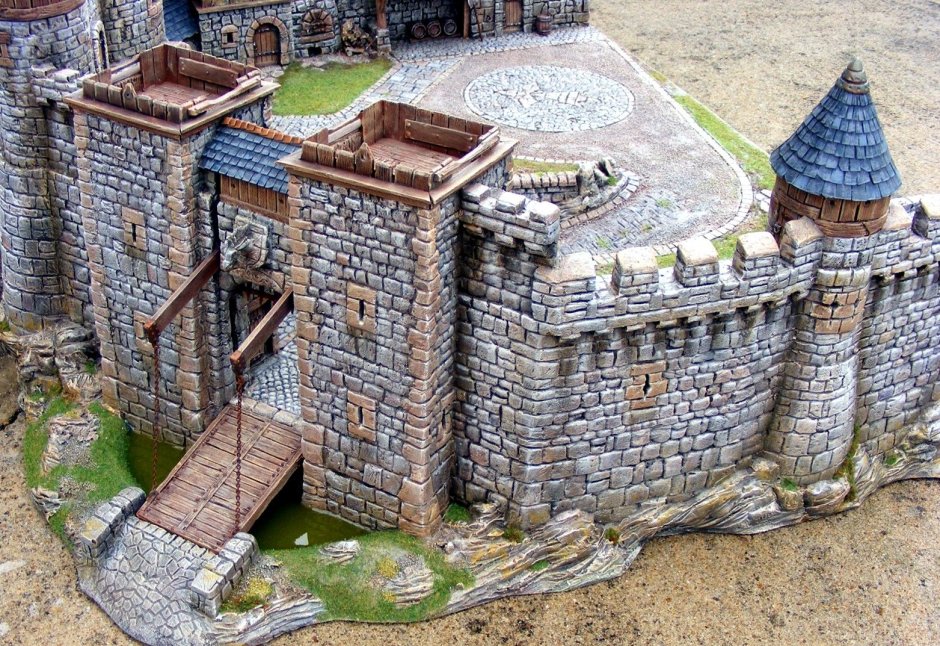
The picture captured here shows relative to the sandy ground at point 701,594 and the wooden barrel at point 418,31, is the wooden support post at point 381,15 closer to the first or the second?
the wooden barrel at point 418,31

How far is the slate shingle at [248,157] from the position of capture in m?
18.4

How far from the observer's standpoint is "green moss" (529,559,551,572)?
19.2m

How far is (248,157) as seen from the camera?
1861 centimetres

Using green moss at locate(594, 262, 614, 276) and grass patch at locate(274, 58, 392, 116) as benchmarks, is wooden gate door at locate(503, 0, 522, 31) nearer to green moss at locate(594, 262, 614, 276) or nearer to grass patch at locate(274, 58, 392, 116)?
grass patch at locate(274, 58, 392, 116)

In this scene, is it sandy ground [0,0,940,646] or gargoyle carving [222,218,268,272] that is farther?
gargoyle carving [222,218,268,272]

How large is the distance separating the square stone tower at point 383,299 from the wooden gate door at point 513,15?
15.7 meters

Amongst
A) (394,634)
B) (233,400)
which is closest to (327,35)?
(233,400)

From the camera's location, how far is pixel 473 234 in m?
17.2

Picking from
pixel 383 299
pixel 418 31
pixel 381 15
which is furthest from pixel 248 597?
pixel 418 31

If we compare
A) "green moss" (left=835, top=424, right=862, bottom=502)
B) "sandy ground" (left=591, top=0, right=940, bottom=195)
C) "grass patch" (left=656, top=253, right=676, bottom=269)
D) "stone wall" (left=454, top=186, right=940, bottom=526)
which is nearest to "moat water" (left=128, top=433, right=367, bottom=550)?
"stone wall" (left=454, top=186, right=940, bottom=526)

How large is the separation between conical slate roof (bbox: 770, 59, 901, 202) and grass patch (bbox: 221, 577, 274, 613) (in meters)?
9.71

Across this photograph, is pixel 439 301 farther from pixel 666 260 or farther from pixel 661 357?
pixel 666 260

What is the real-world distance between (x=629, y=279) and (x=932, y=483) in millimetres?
7810

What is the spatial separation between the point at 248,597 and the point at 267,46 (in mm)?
16477
